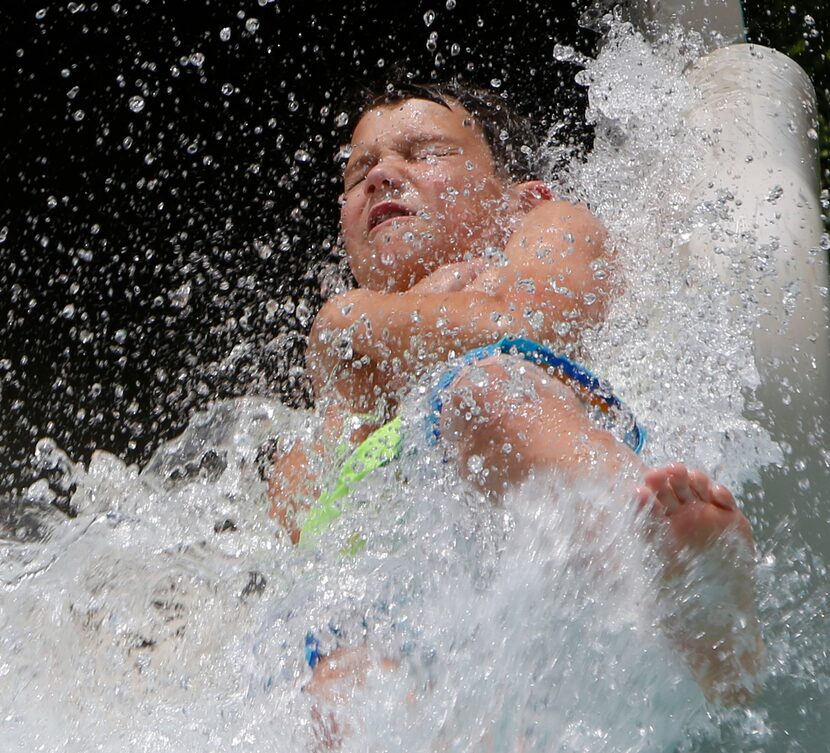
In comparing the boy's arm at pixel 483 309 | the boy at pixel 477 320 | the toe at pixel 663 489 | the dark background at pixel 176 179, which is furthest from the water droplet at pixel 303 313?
the toe at pixel 663 489

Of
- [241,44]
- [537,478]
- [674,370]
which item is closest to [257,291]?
[241,44]

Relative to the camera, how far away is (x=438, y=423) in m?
1.26

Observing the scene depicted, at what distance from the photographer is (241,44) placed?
2.94 metres

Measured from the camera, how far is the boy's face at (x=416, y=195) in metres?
1.57

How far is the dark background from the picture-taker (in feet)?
9.43

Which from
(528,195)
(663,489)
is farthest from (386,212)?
(663,489)

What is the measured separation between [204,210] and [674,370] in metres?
1.97

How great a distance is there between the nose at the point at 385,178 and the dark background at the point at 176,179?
111 cm

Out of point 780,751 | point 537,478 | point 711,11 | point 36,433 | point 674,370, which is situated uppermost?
point 711,11

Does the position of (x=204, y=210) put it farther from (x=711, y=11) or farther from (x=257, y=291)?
(x=711, y=11)

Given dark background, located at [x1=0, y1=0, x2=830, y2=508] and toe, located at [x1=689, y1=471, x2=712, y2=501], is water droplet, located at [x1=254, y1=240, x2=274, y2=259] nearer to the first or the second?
dark background, located at [x1=0, y1=0, x2=830, y2=508]

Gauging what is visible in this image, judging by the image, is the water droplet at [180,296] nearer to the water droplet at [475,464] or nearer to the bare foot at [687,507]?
the water droplet at [475,464]

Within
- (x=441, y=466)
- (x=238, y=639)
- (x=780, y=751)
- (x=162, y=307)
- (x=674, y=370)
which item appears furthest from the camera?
(x=162, y=307)

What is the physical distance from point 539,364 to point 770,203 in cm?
62
